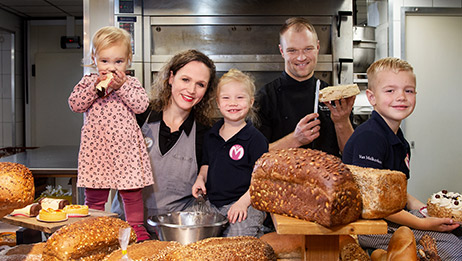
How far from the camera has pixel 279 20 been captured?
3.30m

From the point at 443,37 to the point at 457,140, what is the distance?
40.7 inches

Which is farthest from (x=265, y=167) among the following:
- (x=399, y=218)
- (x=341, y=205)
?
(x=399, y=218)

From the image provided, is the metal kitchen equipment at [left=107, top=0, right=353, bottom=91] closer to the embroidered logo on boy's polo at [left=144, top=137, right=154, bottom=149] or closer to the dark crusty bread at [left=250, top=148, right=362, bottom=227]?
the embroidered logo on boy's polo at [left=144, top=137, right=154, bottom=149]

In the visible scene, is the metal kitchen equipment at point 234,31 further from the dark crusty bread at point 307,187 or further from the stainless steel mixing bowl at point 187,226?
the dark crusty bread at point 307,187

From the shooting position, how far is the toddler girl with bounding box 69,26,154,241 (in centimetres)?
189

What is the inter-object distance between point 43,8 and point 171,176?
5.31 m

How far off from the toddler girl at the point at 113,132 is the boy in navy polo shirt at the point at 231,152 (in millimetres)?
284

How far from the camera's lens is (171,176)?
6.46 feet

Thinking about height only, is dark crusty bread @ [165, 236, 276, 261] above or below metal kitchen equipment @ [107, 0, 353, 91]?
below

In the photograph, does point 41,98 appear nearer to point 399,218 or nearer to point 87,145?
point 87,145

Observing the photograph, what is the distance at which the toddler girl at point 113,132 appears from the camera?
1889 millimetres

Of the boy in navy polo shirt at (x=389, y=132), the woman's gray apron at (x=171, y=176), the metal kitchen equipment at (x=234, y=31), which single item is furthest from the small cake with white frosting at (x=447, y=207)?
the metal kitchen equipment at (x=234, y=31)

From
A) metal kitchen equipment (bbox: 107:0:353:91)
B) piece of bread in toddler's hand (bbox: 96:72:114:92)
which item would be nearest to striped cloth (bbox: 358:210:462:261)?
piece of bread in toddler's hand (bbox: 96:72:114:92)

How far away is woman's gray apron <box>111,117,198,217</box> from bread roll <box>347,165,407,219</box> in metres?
1.07
